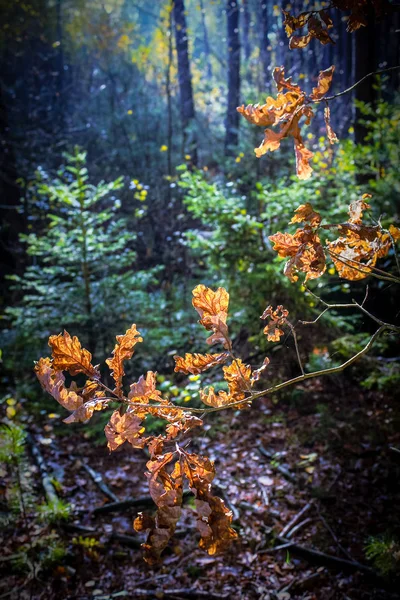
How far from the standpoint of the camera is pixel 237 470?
13.5 ft

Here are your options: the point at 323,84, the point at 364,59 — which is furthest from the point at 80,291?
the point at 364,59

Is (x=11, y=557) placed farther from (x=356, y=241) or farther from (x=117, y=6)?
(x=117, y=6)

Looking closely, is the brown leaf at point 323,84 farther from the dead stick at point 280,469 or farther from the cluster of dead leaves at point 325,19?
the dead stick at point 280,469

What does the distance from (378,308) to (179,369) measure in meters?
4.70

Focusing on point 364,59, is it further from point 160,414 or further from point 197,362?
point 160,414

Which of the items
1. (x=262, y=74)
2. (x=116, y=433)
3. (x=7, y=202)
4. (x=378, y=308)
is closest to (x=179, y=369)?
(x=116, y=433)

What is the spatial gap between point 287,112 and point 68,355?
100cm

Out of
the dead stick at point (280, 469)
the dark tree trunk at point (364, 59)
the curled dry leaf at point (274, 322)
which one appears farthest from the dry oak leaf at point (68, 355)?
the dark tree trunk at point (364, 59)

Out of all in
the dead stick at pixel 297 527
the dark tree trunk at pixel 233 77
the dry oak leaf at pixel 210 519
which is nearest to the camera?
the dry oak leaf at pixel 210 519

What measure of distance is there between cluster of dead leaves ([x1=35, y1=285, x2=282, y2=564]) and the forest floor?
0.94m

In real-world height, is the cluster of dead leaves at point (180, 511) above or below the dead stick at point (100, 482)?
above

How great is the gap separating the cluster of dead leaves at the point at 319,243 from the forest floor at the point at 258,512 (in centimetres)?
112

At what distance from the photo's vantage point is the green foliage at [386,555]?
252 centimetres

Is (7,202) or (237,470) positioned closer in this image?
(237,470)
